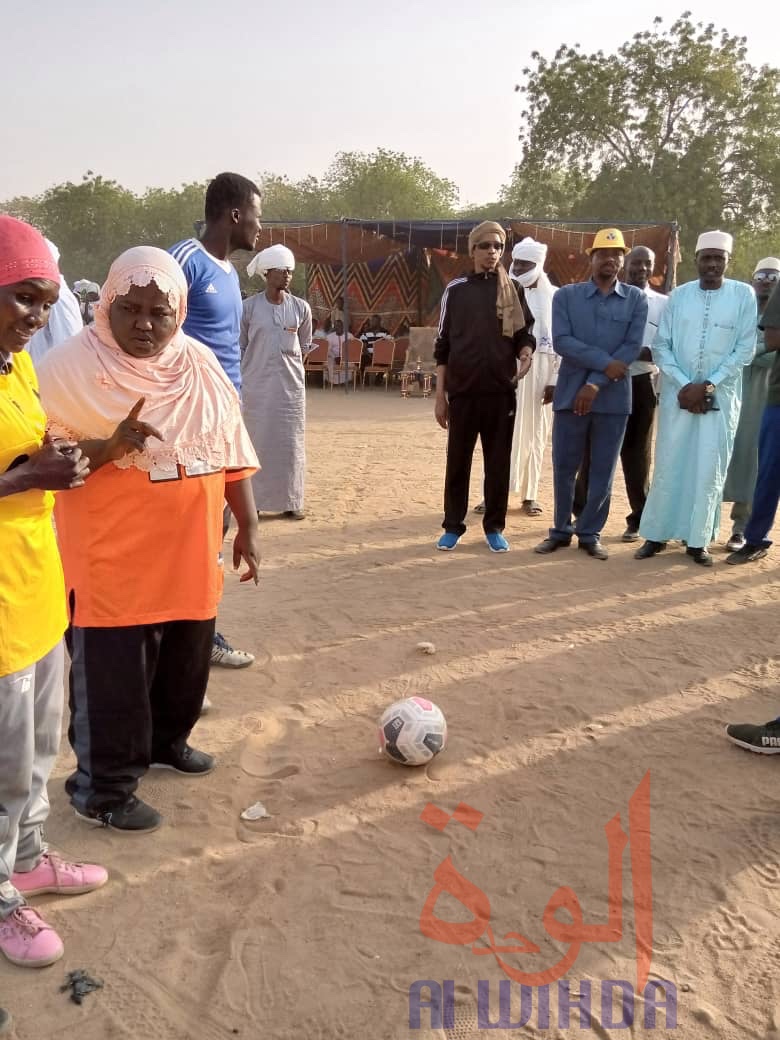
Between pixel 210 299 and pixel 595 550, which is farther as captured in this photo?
pixel 595 550

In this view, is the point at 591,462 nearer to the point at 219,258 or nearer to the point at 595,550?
Result: the point at 595,550

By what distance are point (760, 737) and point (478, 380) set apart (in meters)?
2.96

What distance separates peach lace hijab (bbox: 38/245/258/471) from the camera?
232 centimetres

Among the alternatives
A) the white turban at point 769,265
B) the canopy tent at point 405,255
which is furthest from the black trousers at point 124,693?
the canopy tent at point 405,255

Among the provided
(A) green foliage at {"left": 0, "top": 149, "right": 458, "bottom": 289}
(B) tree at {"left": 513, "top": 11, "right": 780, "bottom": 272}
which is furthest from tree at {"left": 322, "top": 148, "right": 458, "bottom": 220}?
(B) tree at {"left": 513, "top": 11, "right": 780, "bottom": 272}

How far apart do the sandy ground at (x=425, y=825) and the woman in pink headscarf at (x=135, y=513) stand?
1.26 feet

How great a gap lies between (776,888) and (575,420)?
3644 millimetres

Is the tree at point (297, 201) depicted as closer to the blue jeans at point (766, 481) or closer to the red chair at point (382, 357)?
the red chair at point (382, 357)

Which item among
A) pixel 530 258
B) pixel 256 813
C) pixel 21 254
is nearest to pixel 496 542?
pixel 530 258

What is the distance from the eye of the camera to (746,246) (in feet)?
95.9

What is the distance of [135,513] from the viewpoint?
2.45 m

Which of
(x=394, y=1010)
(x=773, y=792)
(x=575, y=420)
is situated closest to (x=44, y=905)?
(x=394, y=1010)

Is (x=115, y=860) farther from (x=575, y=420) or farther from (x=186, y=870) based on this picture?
(x=575, y=420)

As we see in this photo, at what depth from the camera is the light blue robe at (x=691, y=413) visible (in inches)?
213
